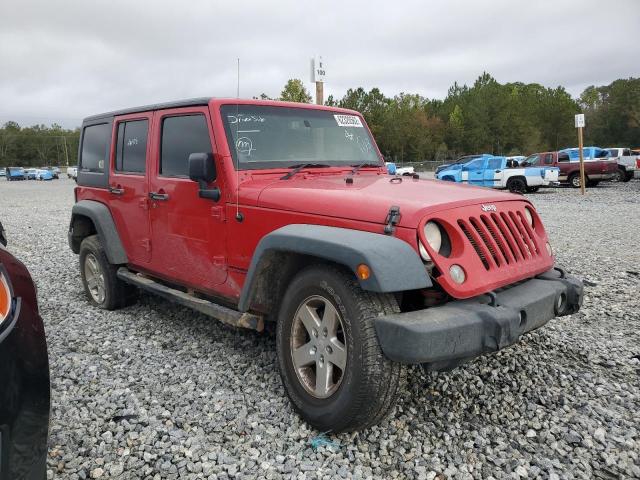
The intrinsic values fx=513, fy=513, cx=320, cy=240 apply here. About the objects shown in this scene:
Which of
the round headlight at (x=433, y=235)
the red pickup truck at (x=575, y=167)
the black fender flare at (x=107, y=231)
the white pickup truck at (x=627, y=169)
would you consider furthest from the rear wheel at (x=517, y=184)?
the round headlight at (x=433, y=235)

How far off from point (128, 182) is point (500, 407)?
3.54 meters

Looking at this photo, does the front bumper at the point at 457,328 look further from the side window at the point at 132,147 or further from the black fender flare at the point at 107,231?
the black fender flare at the point at 107,231

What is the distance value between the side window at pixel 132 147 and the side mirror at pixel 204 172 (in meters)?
1.11

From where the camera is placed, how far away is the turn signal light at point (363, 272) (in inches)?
95.3

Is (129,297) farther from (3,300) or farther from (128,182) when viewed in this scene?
(3,300)

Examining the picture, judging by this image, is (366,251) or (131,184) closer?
(366,251)

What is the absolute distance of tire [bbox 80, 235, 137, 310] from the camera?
16.4 feet

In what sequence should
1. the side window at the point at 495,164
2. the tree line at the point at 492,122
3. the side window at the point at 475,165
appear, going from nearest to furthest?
the side window at the point at 495,164 → the side window at the point at 475,165 → the tree line at the point at 492,122

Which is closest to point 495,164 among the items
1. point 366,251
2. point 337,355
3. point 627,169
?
point 627,169

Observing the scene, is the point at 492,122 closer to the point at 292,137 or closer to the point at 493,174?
the point at 493,174

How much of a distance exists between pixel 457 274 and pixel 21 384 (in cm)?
195

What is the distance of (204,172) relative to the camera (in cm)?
339

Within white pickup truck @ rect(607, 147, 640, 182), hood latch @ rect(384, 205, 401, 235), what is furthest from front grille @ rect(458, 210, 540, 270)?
white pickup truck @ rect(607, 147, 640, 182)

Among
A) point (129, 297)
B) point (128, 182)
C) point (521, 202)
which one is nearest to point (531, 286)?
point (521, 202)
